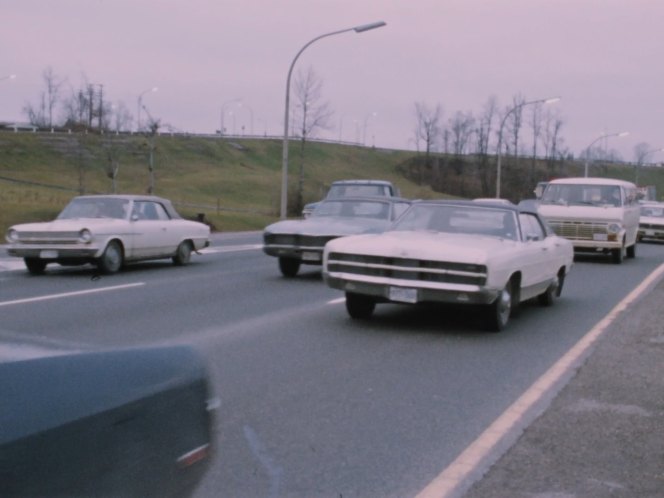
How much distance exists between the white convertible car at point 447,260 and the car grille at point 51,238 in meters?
6.59

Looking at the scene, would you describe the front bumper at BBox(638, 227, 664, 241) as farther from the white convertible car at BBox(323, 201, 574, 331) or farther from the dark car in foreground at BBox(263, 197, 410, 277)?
the white convertible car at BBox(323, 201, 574, 331)

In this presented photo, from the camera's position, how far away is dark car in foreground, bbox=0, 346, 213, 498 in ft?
9.23

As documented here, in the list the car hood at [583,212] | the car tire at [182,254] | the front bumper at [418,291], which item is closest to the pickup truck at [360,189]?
the car hood at [583,212]

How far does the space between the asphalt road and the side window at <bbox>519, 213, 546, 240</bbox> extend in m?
1.11

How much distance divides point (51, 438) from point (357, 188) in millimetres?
20620

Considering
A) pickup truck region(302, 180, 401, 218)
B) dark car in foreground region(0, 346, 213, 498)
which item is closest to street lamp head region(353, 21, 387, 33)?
pickup truck region(302, 180, 401, 218)

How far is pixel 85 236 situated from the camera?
16.2 meters

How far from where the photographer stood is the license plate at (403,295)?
10.4 meters

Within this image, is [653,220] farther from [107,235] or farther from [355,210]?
[107,235]

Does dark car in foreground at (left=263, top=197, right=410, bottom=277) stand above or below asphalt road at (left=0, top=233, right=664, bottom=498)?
above

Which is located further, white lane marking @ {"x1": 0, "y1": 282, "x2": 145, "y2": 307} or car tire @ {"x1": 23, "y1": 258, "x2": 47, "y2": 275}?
car tire @ {"x1": 23, "y1": 258, "x2": 47, "y2": 275}

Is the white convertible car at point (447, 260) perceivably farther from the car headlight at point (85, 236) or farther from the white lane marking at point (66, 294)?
the car headlight at point (85, 236)

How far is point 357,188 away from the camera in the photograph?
23.3 meters

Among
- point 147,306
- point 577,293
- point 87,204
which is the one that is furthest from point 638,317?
point 87,204
